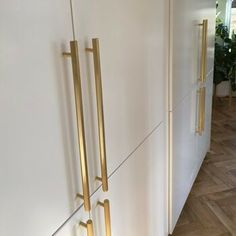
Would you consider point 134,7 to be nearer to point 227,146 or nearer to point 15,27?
point 15,27

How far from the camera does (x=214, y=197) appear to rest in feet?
8.38

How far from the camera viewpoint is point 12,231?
2.22 ft

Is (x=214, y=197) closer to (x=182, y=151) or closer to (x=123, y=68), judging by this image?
(x=182, y=151)

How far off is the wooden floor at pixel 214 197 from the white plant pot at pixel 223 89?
1.90m

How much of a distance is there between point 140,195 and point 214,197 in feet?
4.50

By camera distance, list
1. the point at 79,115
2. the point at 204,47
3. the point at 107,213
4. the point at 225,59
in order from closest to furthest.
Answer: the point at 79,115 → the point at 107,213 → the point at 204,47 → the point at 225,59

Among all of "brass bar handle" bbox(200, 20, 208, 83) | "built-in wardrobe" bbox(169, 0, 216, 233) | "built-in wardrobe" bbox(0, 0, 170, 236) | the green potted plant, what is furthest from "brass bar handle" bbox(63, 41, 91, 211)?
the green potted plant

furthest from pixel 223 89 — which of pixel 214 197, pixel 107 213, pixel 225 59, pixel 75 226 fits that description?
pixel 75 226

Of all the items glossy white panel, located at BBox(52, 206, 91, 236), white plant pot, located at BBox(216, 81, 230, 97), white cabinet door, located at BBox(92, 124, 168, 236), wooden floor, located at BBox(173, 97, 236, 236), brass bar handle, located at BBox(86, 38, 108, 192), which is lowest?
wooden floor, located at BBox(173, 97, 236, 236)

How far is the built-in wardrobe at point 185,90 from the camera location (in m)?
1.73

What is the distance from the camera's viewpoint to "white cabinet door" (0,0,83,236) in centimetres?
64

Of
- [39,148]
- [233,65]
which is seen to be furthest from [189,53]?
[233,65]

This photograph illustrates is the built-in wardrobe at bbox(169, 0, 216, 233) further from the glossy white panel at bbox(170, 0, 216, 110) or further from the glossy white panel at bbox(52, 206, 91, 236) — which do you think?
the glossy white panel at bbox(52, 206, 91, 236)

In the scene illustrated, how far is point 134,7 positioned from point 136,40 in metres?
0.13
